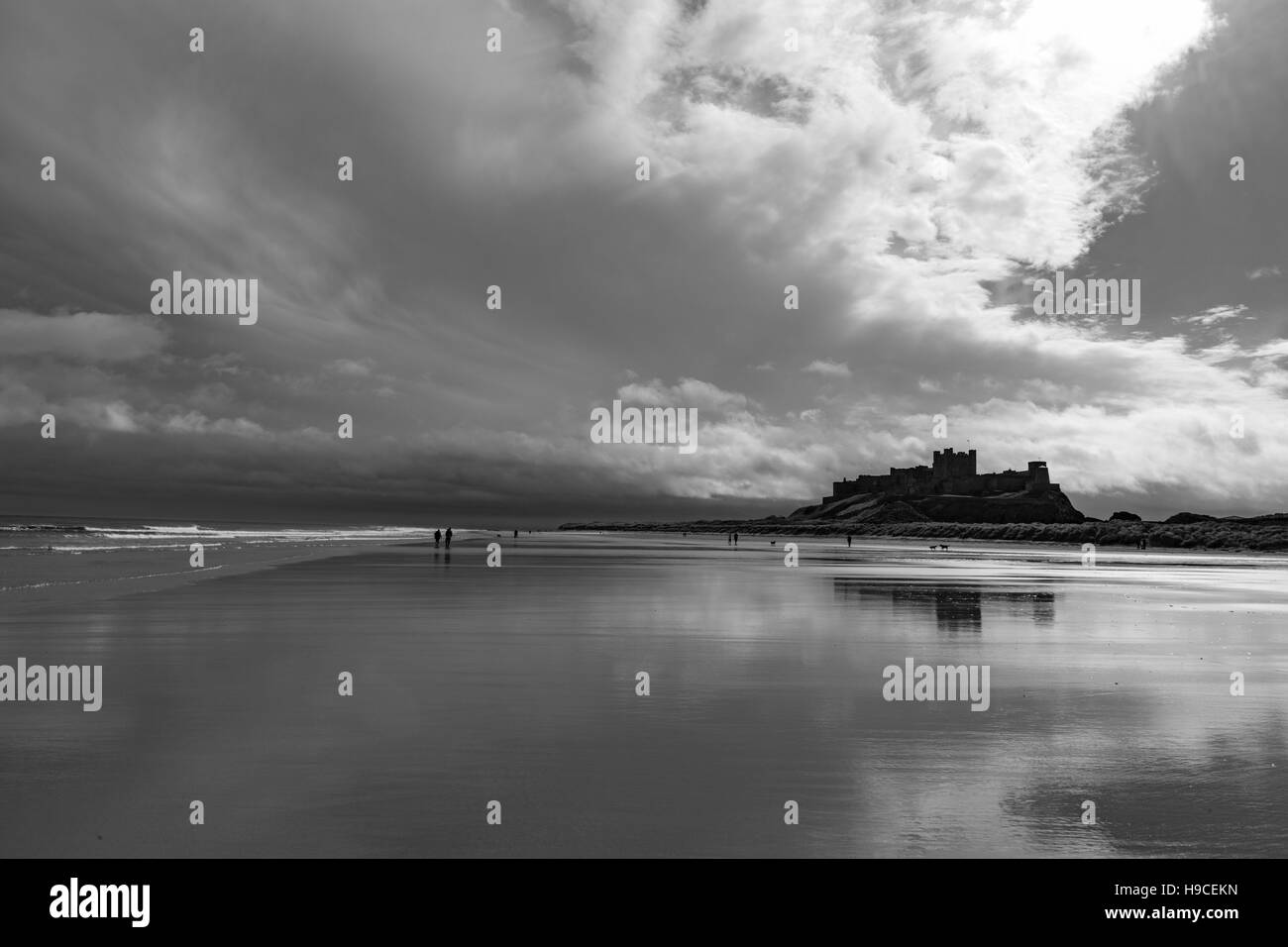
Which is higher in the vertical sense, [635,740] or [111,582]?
[111,582]

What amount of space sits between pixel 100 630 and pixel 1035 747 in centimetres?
A: 1737

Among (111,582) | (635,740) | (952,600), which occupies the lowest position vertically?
(952,600)

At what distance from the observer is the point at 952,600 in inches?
1044

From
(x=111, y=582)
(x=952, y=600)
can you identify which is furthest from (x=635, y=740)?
(x=111, y=582)

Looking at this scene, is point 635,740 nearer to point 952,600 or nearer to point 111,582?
point 952,600

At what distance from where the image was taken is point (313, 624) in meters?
19.2

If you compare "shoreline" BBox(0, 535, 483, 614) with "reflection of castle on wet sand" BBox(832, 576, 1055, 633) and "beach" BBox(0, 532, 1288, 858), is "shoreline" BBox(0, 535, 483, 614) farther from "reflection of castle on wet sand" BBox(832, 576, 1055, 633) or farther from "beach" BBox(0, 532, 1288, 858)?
"reflection of castle on wet sand" BBox(832, 576, 1055, 633)

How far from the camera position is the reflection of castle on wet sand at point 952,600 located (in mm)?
21422

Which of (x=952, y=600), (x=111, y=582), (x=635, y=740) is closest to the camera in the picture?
(x=635, y=740)

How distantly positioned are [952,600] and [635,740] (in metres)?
19.7

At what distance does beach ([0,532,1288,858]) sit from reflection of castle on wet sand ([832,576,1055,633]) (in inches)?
45.0

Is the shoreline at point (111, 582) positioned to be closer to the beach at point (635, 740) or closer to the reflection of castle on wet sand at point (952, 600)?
the beach at point (635, 740)

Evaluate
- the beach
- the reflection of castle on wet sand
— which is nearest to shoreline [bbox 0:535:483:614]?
the beach
